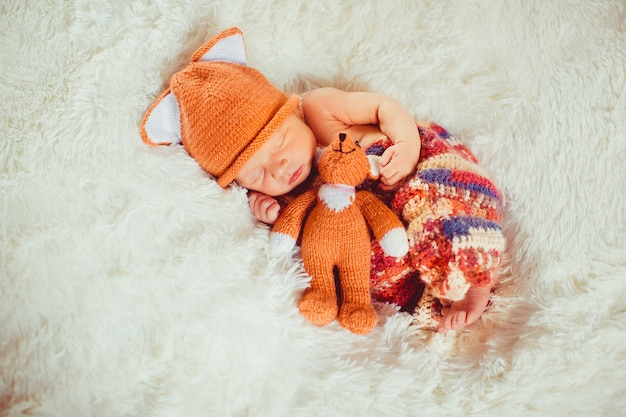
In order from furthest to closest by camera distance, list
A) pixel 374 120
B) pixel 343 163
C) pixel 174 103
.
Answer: pixel 374 120
pixel 174 103
pixel 343 163

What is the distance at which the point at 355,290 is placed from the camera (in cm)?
95

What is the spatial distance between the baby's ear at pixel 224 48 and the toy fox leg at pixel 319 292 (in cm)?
43

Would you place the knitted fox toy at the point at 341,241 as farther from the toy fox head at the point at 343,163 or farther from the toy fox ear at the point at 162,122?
the toy fox ear at the point at 162,122

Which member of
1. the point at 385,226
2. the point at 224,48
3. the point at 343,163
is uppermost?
the point at 224,48

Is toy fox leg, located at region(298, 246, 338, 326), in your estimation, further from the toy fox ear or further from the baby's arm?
the toy fox ear

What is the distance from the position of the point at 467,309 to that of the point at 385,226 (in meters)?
0.22

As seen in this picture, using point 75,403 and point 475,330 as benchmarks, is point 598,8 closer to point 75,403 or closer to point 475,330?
point 475,330

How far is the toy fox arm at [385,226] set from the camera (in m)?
0.93

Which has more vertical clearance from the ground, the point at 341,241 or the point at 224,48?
the point at 224,48

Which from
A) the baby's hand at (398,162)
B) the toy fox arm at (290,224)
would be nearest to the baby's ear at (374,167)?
the baby's hand at (398,162)

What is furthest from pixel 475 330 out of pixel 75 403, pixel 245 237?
pixel 75 403

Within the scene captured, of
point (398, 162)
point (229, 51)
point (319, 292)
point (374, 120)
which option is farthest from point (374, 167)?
point (229, 51)

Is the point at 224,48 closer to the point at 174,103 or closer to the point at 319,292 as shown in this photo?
the point at 174,103

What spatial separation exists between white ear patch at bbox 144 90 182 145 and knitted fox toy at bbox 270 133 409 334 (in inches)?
11.2
